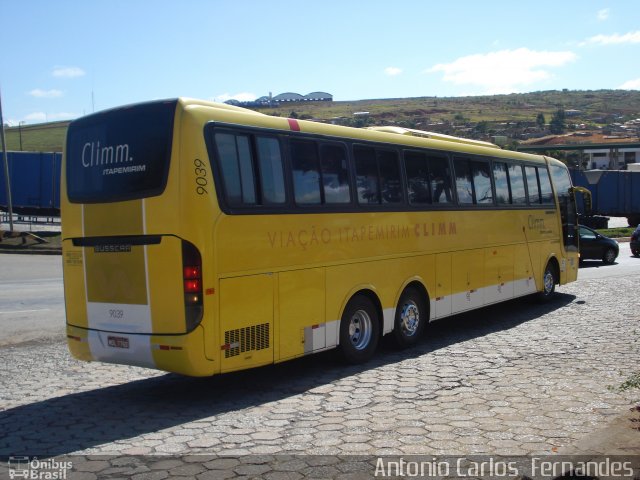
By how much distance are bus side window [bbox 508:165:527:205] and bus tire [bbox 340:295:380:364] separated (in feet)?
17.5

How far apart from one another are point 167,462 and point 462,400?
3229 millimetres

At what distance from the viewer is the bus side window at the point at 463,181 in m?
12.1

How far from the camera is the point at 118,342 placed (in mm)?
7789

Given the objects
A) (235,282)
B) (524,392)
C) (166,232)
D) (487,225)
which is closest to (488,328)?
(487,225)

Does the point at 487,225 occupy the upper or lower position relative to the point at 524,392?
upper

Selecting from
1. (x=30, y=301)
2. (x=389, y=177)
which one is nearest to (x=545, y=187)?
(x=389, y=177)

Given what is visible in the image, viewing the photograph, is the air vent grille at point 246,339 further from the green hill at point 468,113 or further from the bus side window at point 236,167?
the green hill at point 468,113

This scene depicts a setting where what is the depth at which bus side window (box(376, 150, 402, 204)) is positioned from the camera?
1020cm

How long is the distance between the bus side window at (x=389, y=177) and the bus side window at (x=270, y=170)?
217cm

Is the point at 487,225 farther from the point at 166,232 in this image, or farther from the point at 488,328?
the point at 166,232

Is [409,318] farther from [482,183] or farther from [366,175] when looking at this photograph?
[482,183]

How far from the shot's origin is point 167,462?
223 inches

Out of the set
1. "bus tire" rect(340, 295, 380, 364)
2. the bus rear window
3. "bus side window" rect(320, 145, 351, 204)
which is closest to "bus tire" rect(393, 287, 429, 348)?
"bus tire" rect(340, 295, 380, 364)

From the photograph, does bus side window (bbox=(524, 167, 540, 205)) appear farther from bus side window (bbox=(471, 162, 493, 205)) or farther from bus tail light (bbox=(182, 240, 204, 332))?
bus tail light (bbox=(182, 240, 204, 332))
